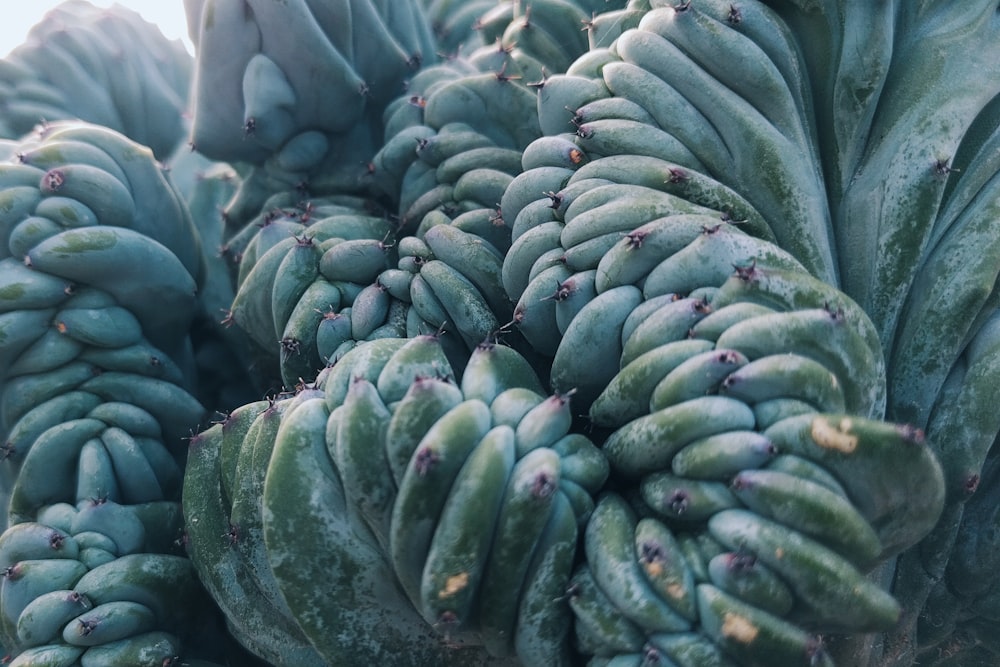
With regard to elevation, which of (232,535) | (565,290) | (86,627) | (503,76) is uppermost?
(503,76)

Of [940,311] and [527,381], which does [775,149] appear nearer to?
[940,311]

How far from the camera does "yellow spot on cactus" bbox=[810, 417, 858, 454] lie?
70.3 inches

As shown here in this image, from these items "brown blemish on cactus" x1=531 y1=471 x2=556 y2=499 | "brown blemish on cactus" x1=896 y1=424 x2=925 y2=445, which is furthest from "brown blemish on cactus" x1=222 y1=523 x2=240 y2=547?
"brown blemish on cactus" x1=896 y1=424 x2=925 y2=445

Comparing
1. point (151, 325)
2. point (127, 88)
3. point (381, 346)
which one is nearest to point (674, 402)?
point (381, 346)

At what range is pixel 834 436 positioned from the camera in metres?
1.79

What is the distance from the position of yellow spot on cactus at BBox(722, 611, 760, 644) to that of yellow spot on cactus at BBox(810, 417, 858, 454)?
0.37 metres

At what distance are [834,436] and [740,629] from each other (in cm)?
41

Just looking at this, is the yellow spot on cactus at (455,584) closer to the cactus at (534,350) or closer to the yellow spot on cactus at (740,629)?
the cactus at (534,350)

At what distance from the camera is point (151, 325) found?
3125 millimetres

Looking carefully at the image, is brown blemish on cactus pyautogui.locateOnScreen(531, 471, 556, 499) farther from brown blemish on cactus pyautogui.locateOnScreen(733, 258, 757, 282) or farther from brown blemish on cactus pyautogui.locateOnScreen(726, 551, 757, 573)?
brown blemish on cactus pyautogui.locateOnScreen(733, 258, 757, 282)

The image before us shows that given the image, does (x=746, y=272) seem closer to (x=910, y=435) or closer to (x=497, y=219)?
(x=910, y=435)

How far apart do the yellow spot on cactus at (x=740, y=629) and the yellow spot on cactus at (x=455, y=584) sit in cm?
51

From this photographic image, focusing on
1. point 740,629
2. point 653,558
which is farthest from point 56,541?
point 740,629

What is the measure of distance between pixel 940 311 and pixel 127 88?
338 centimetres
